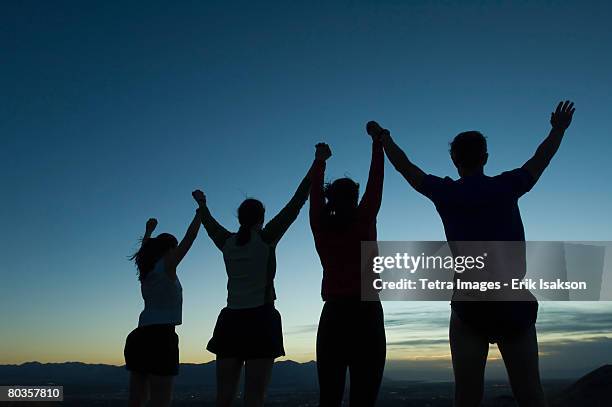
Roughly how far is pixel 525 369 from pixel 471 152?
1396 millimetres

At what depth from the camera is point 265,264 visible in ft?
15.7

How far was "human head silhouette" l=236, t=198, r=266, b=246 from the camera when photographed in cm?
489

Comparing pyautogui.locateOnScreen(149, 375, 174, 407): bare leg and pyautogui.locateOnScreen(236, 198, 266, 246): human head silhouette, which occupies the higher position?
pyautogui.locateOnScreen(236, 198, 266, 246): human head silhouette

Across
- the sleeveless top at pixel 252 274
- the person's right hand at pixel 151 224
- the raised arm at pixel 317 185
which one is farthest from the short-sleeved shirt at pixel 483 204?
the person's right hand at pixel 151 224

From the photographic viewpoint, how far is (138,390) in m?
5.30

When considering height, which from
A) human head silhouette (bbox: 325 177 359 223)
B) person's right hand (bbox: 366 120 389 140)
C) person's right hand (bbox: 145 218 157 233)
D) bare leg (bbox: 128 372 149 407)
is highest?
person's right hand (bbox: 366 120 389 140)

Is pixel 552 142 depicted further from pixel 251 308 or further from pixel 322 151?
pixel 251 308

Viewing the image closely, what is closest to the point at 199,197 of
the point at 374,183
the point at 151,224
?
the point at 151,224

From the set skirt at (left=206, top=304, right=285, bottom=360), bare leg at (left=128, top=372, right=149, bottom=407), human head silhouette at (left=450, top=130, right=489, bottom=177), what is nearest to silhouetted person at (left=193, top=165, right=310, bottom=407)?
skirt at (left=206, top=304, right=285, bottom=360)

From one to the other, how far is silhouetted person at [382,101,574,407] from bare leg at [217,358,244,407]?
1.97 metres

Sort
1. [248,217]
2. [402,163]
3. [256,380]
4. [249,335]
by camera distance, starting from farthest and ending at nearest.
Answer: [248,217] → [249,335] → [256,380] → [402,163]

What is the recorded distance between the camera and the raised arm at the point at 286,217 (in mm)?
4801

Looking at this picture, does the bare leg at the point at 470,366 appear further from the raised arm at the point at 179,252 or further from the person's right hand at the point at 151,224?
the person's right hand at the point at 151,224

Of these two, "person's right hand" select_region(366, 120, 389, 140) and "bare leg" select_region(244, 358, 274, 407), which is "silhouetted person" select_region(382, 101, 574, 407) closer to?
"person's right hand" select_region(366, 120, 389, 140)
